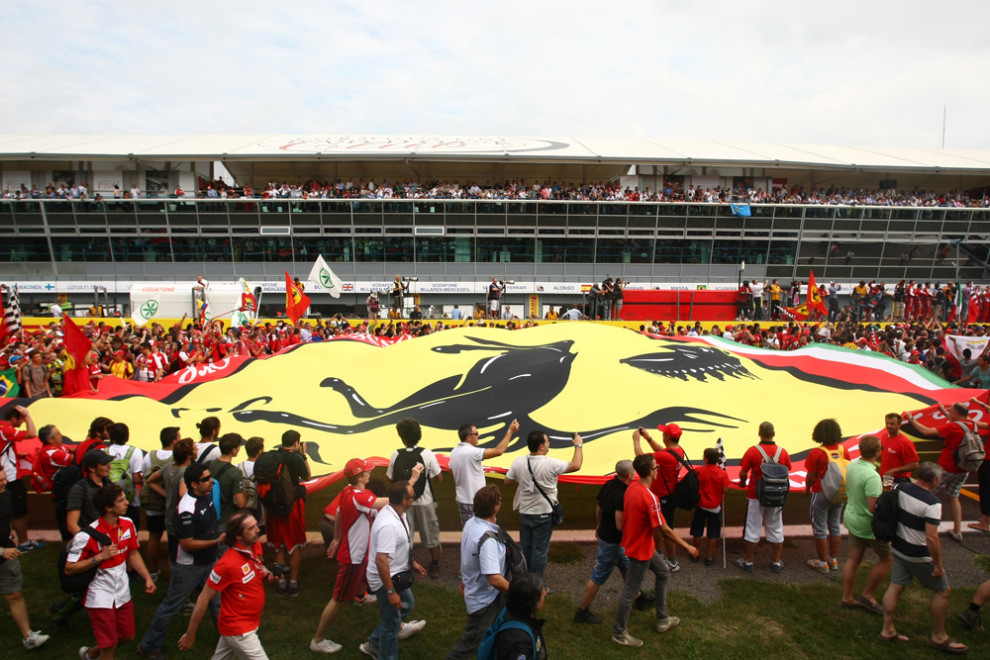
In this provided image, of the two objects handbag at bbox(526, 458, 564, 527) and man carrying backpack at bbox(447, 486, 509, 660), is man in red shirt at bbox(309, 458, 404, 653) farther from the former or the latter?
handbag at bbox(526, 458, 564, 527)

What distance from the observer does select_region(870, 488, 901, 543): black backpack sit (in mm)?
4773

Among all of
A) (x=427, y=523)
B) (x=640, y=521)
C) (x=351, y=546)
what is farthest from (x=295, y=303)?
(x=640, y=521)

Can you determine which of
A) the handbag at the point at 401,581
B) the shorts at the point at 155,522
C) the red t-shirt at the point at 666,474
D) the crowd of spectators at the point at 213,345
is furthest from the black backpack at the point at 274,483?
the crowd of spectators at the point at 213,345

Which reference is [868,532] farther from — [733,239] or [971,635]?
[733,239]

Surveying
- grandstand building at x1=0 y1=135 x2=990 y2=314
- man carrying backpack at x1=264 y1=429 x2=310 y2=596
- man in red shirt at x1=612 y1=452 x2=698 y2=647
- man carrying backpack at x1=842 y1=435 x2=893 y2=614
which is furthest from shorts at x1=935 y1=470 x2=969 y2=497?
grandstand building at x1=0 y1=135 x2=990 y2=314

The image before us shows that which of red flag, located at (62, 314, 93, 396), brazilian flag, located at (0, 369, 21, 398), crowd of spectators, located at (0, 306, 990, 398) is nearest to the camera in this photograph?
red flag, located at (62, 314, 93, 396)

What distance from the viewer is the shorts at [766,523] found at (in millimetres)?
5852

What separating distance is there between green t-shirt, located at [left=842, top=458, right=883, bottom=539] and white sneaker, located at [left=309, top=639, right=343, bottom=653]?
460 cm

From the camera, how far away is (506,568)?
156 inches

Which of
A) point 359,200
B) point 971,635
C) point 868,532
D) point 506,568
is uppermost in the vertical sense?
point 359,200

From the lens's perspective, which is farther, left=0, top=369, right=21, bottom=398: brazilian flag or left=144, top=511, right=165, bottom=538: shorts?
left=0, top=369, right=21, bottom=398: brazilian flag

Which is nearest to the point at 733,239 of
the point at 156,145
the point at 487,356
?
the point at 487,356

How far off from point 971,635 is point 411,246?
30301mm

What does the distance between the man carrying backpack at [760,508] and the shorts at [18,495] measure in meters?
7.25
